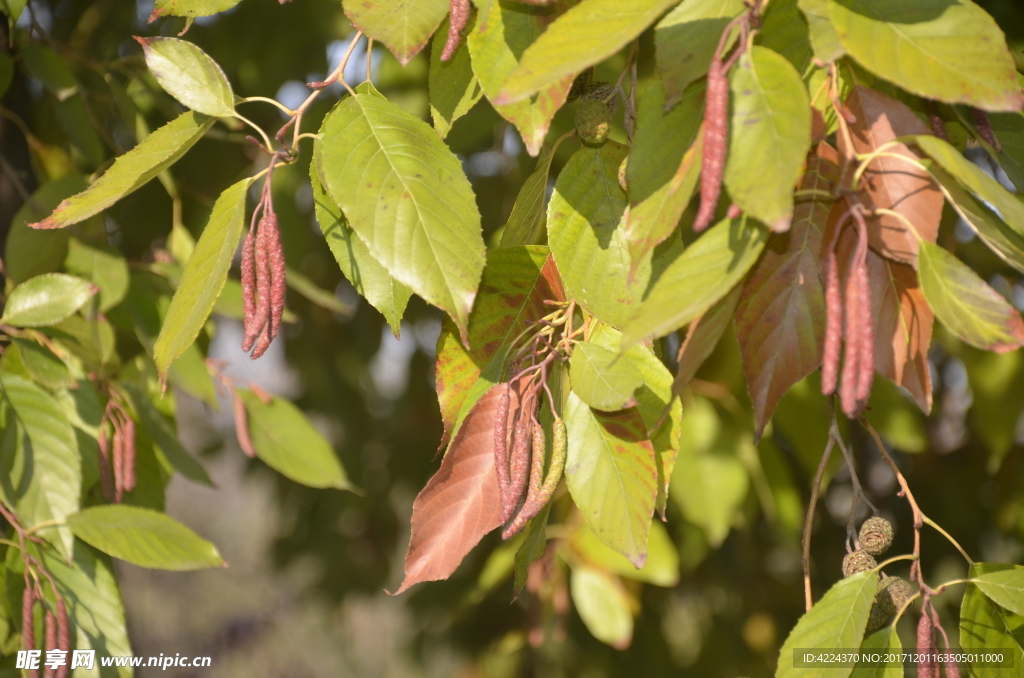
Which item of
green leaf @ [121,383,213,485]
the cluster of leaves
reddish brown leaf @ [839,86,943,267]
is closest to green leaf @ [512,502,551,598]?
the cluster of leaves

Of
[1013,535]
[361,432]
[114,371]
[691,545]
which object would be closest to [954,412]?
[1013,535]

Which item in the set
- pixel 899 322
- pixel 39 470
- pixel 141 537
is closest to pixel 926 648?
pixel 899 322

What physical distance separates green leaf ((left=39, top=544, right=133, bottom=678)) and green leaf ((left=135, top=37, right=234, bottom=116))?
2.00 feet

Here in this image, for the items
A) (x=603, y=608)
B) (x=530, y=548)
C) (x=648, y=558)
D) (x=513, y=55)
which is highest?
(x=513, y=55)

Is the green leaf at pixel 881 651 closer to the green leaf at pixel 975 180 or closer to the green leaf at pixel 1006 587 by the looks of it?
the green leaf at pixel 1006 587

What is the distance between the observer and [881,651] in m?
0.63

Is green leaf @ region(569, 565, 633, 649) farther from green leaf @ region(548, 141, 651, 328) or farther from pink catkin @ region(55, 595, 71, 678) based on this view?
green leaf @ region(548, 141, 651, 328)

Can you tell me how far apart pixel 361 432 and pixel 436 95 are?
1840mm

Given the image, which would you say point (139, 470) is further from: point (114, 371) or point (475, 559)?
point (475, 559)

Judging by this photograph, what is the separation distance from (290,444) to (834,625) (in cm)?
87

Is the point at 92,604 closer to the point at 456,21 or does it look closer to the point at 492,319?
the point at 492,319

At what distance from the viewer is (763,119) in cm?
44

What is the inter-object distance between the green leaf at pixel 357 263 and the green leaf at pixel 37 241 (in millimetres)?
615

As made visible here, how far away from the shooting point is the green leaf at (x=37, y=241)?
106 centimetres
